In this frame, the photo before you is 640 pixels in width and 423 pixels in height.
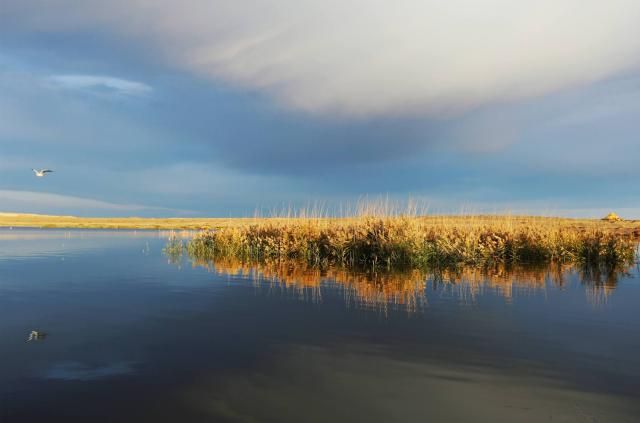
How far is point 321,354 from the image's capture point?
6715mm

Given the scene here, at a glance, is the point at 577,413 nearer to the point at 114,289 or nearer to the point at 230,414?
the point at 230,414

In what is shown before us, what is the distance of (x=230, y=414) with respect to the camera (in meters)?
4.59

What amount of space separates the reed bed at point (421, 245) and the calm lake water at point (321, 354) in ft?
22.6

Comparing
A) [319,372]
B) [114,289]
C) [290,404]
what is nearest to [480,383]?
[319,372]

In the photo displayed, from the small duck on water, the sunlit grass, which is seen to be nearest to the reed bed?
the sunlit grass

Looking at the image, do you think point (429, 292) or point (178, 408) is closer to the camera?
point (178, 408)

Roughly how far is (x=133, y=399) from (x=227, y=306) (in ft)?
18.5

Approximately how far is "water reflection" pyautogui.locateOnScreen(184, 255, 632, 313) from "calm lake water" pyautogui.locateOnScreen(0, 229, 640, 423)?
15 cm

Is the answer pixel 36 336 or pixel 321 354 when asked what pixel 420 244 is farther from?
pixel 36 336

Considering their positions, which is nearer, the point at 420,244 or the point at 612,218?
the point at 420,244

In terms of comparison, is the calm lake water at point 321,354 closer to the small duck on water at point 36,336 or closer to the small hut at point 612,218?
the small duck on water at point 36,336

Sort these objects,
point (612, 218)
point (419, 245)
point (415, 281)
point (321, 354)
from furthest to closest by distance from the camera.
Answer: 1. point (612, 218)
2. point (419, 245)
3. point (415, 281)
4. point (321, 354)

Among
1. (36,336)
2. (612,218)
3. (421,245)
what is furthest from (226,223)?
(612,218)

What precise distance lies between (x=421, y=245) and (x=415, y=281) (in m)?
5.60
